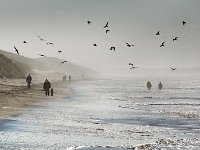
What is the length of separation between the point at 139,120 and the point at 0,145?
12.3 metres

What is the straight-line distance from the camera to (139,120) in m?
26.5

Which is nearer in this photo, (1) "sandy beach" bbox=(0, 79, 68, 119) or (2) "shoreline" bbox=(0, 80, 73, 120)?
(2) "shoreline" bbox=(0, 80, 73, 120)

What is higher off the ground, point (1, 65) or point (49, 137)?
point (1, 65)

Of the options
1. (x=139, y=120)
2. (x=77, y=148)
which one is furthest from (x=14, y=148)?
(x=139, y=120)

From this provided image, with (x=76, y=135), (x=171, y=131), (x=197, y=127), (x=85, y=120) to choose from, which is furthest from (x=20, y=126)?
(x=197, y=127)

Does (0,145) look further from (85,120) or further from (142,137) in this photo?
(85,120)

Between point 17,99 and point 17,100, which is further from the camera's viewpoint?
point 17,99

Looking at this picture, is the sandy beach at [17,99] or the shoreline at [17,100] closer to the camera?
the shoreline at [17,100]

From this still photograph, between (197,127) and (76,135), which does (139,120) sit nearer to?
(197,127)

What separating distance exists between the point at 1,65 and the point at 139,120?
7100cm

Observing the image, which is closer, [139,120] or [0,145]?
[0,145]

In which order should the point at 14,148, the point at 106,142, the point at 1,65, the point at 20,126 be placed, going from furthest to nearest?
the point at 1,65, the point at 20,126, the point at 106,142, the point at 14,148

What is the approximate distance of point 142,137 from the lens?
18891 mm

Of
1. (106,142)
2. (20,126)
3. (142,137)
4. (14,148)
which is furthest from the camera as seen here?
(20,126)
